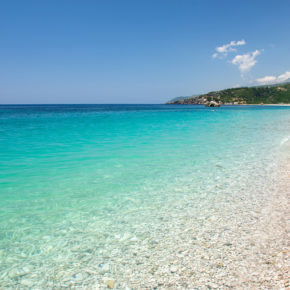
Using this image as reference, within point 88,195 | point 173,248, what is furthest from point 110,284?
point 88,195

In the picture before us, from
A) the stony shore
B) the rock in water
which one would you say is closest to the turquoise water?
the stony shore

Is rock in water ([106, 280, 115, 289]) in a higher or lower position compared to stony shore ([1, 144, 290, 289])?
lower

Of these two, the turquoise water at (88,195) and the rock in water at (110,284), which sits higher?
the turquoise water at (88,195)

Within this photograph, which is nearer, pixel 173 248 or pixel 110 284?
pixel 110 284

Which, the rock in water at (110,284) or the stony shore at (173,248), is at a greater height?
the stony shore at (173,248)

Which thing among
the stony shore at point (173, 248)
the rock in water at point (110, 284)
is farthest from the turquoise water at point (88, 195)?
the rock in water at point (110, 284)

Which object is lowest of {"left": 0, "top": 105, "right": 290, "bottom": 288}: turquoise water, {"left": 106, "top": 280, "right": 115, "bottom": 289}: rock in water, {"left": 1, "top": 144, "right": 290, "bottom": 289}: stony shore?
{"left": 106, "top": 280, "right": 115, "bottom": 289}: rock in water

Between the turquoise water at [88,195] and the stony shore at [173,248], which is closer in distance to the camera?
the stony shore at [173,248]

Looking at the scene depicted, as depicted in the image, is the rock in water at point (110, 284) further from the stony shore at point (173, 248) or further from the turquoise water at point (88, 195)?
the turquoise water at point (88, 195)

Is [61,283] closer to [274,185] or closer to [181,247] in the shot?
[181,247]

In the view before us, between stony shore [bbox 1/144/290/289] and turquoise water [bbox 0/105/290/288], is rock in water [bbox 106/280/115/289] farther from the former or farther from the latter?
turquoise water [bbox 0/105/290/288]

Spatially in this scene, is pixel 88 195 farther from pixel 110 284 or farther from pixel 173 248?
pixel 110 284

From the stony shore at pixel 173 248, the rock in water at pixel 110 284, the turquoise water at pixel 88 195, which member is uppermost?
the turquoise water at pixel 88 195

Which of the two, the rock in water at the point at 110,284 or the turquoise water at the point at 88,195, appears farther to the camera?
the turquoise water at the point at 88,195
